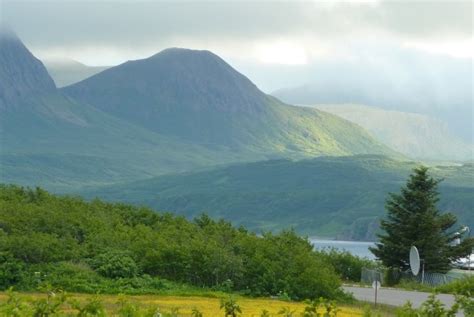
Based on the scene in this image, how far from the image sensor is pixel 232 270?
Answer: 181ft

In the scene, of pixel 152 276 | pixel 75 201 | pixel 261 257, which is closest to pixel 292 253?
pixel 261 257

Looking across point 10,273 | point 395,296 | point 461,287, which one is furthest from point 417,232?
point 10,273

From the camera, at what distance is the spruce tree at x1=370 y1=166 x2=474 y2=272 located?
75.6m

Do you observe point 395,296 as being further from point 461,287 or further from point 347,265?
point 347,265

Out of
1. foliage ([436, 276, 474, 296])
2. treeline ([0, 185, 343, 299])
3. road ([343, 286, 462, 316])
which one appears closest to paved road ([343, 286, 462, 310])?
road ([343, 286, 462, 316])

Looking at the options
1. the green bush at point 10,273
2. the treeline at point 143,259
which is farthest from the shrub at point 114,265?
the green bush at point 10,273

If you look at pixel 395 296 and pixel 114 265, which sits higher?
pixel 114 265

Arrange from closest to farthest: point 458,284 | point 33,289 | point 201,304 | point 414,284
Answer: point 201,304, point 33,289, point 458,284, point 414,284

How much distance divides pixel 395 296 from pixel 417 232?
782 inches

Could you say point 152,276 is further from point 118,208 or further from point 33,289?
point 118,208

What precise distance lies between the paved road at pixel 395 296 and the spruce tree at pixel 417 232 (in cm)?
1227

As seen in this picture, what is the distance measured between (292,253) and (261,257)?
2.03 metres

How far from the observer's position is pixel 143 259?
56.1 meters

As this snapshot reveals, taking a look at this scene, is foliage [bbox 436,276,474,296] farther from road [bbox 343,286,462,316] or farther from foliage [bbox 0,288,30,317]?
foliage [bbox 0,288,30,317]
